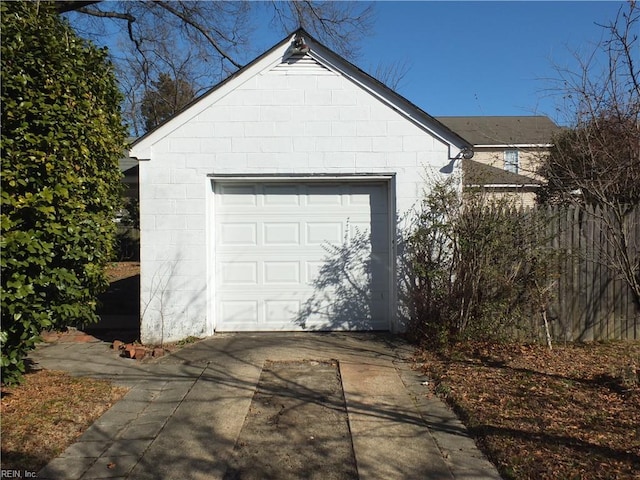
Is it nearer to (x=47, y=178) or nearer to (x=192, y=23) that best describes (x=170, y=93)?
(x=192, y=23)

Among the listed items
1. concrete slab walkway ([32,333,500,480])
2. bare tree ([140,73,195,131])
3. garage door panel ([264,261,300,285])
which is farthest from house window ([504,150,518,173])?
bare tree ([140,73,195,131])

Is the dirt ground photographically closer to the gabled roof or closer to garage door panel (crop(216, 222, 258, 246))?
garage door panel (crop(216, 222, 258, 246))

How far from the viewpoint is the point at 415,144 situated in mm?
6934

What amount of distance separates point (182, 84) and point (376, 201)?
16.2 metres

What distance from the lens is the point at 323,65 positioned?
694cm

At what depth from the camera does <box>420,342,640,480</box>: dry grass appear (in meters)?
3.39

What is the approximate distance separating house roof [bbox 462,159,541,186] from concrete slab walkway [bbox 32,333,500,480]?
2.50 metres

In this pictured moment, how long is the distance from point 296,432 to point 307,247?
3.57 meters

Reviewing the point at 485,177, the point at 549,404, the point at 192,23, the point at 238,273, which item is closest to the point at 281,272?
the point at 238,273

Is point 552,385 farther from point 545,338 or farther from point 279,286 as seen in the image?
point 279,286

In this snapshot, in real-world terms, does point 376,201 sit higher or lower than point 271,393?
higher

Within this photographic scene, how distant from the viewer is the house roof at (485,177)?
21.1 feet

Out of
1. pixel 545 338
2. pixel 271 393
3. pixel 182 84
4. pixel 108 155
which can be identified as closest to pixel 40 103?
pixel 108 155

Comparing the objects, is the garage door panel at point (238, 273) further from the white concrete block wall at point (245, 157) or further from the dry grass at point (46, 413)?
the dry grass at point (46, 413)
